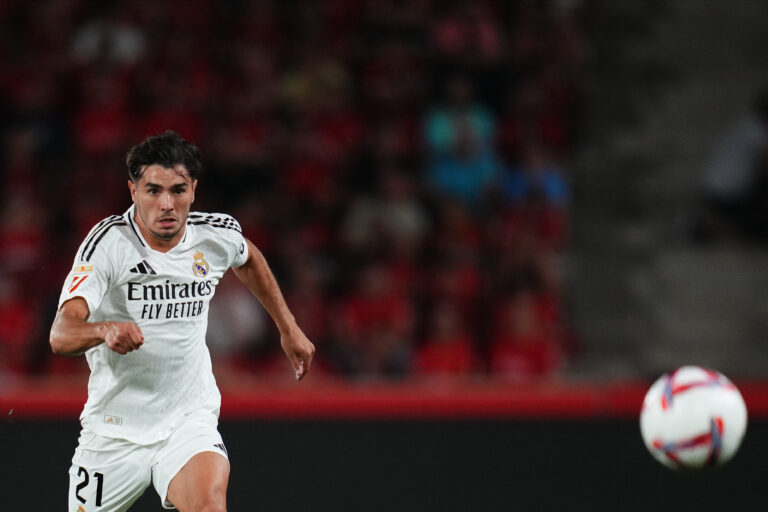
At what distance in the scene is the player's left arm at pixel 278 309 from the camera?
5133 mm

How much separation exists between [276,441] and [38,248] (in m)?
3.22

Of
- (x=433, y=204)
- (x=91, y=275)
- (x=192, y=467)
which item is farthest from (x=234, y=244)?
(x=433, y=204)

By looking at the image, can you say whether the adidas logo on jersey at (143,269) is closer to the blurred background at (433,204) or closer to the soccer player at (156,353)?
the soccer player at (156,353)

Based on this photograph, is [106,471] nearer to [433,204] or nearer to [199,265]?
[199,265]

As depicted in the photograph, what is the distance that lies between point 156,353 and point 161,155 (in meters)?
0.85

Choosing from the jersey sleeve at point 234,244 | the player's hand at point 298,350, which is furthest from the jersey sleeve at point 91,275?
the player's hand at point 298,350

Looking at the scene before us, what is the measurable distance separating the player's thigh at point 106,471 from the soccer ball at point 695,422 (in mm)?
2343

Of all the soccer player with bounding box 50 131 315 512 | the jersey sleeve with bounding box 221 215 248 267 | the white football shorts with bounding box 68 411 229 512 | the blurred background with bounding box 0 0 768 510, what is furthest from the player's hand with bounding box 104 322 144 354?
the blurred background with bounding box 0 0 768 510

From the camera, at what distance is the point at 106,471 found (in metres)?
4.79

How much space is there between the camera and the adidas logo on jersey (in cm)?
462

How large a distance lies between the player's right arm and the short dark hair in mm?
629

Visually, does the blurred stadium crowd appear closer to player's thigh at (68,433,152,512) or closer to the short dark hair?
player's thigh at (68,433,152,512)

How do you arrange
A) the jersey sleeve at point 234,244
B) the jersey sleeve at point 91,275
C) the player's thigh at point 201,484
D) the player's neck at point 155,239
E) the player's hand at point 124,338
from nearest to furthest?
1. the player's hand at point 124,338
2. the jersey sleeve at point 91,275
3. the player's thigh at point 201,484
4. the player's neck at point 155,239
5. the jersey sleeve at point 234,244

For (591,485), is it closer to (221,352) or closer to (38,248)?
(221,352)
